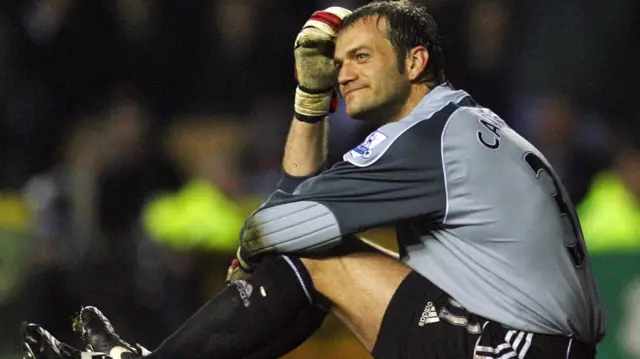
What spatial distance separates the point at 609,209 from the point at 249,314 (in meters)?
2.85

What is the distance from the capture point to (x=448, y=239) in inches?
114

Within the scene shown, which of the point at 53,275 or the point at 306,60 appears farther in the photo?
the point at 53,275

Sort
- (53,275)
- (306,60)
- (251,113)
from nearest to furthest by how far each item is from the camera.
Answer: (306,60), (53,275), (251,113)

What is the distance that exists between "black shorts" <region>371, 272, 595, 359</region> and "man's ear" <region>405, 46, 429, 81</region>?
0.52 m

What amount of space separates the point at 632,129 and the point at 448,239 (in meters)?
3.12

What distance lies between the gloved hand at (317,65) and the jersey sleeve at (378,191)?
1.81 feet

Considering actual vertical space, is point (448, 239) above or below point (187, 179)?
above

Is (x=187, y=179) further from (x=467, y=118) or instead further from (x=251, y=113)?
(x=467, y=118)

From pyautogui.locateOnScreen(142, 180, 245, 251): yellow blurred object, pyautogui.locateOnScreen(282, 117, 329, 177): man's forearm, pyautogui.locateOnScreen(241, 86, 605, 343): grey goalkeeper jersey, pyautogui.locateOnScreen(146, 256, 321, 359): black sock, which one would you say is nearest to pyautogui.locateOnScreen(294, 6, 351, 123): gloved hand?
pyautogui.locateOnScreen(282, 117, 329, 177): man's forearm

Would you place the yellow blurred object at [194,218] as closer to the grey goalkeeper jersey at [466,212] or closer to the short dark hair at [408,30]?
the short dark hair at [408,30]

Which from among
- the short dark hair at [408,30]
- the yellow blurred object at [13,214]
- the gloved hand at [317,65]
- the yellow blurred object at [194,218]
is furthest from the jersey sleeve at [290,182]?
the yellow blurred object at [13,214]

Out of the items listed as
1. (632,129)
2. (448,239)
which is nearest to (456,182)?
(448,239)

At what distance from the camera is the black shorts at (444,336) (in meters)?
2.84

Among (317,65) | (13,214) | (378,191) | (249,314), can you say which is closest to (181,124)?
(13,214)
